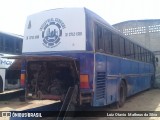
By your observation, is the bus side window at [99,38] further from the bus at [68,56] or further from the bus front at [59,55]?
the bus front at [59,55]

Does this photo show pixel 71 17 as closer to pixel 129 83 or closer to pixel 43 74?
pixel 43 74

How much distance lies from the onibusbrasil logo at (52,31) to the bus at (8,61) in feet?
11.4

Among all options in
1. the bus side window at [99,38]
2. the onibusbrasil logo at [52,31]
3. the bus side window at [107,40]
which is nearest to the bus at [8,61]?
the onibusbrasil logo at [52,31]

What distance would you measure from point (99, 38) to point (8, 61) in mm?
5322

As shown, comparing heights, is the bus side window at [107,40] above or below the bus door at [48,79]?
above

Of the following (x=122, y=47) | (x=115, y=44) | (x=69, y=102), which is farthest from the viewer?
(x=122, y=47)

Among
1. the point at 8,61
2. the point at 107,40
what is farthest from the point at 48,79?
the point at 8,61

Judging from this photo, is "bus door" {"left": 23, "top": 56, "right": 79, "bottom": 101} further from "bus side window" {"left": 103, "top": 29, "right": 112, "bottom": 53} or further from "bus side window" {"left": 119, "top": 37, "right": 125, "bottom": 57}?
"bus side window" {"left": 119, "top": 37, "right": 125, "bottom": 57}

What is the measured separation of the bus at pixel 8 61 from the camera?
37.6 ft

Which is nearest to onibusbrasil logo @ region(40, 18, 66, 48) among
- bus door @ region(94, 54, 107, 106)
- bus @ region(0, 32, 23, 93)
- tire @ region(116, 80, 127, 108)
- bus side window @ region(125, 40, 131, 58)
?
bus door @ region(94, 54, 107, 106)

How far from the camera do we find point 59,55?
25.1ft

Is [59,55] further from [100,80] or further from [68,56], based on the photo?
[100,80]

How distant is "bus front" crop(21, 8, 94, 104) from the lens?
7.35 metres

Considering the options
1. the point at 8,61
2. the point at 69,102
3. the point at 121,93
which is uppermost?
the point at 8,61
